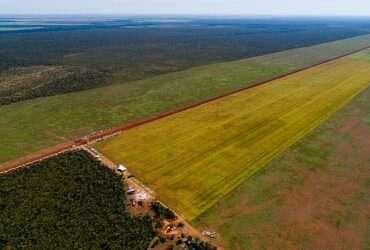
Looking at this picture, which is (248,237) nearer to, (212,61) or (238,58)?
(212,61)

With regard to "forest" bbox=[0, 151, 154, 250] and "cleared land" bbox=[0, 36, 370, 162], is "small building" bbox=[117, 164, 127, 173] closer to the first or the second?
"forest" bbox=[0, 151, 154, 250]

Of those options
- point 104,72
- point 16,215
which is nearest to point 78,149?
point 16,215

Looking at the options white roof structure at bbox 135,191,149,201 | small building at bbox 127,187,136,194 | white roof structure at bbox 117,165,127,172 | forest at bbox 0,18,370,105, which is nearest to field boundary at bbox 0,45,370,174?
white roof structure at bbox 117,165,127,172

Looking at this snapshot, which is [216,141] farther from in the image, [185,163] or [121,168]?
[121,168]

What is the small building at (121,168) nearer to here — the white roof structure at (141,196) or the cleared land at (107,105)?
the white roof structure at (141,196)

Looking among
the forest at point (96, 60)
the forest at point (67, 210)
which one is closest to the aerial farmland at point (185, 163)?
the forest at point (67, 210)

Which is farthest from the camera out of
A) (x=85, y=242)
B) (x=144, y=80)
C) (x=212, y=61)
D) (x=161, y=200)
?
(x=212, y=61)
